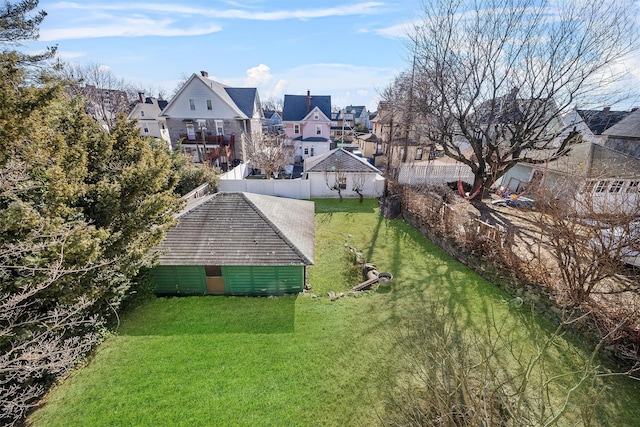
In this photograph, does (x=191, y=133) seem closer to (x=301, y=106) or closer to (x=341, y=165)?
(x=301, y=106)

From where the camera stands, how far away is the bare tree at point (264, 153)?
2478cm

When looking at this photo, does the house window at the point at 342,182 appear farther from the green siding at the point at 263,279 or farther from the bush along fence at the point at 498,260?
the green siding at the point at 263,279

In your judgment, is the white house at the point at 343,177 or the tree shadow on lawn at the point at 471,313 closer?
the tree shadow on lawn at the point at 471,313

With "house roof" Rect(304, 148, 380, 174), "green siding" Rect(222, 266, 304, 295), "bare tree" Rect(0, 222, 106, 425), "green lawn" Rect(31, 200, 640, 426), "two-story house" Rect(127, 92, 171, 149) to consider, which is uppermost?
"two-story house" Rect(127, 92, 171, 149)

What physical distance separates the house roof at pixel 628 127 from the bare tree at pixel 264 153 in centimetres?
2694

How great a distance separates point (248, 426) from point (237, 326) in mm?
3166

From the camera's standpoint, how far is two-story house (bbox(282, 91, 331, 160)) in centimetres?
3506

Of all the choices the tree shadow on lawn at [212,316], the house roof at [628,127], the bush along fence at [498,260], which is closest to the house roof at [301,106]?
the bush along fence at [498,260]

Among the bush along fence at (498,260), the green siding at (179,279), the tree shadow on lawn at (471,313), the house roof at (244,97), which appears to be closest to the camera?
the tree shadow on lawn at (471,313)

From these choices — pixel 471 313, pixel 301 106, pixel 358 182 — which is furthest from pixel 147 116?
pixel 471 313

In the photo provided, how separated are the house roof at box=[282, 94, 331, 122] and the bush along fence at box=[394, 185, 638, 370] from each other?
23.2 metres

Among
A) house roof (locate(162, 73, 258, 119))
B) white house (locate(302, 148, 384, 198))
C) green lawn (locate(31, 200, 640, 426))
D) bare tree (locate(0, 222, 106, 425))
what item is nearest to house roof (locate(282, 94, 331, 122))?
house roof (locate(162, 73, 258, 119))

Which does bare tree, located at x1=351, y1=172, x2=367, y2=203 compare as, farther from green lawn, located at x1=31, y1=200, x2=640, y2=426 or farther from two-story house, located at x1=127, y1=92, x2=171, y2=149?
two-story house, located at x1=127, y1=92, x2=171, y2=149

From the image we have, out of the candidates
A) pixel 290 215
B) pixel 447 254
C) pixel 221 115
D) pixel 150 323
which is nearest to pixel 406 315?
pixel 447 254
